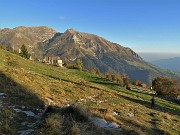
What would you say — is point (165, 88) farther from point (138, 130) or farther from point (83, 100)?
point (138, 130)

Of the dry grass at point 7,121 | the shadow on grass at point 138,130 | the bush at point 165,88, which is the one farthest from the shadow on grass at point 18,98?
the bush at point 165,88

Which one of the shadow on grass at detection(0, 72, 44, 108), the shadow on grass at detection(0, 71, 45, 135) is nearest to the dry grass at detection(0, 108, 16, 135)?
the shadow on grass at detection(0, 71, 45, 135)

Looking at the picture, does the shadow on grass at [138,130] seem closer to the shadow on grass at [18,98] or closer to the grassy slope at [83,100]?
the grassy slope at [83,100]

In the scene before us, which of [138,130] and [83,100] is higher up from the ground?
[83,100]

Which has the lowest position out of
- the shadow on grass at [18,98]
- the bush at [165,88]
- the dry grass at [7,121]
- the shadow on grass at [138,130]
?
the bush at [165,88]

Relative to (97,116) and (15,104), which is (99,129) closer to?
(97,116)

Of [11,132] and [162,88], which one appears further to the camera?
[162,88]

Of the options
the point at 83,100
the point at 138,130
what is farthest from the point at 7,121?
the point at 83,100

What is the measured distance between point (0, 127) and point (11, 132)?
0.51 metres

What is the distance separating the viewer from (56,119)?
41.4 ft

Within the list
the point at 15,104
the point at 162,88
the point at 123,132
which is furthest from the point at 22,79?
the point at 162,88

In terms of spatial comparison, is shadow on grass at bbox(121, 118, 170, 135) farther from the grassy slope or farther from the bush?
the bush

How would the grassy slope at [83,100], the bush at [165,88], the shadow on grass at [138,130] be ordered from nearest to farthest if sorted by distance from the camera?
the shadow on grass at [138,130], the grassy slope at [83,100], the bush at [165,88]

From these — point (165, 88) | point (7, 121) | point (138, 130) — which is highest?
point (7, 121)
